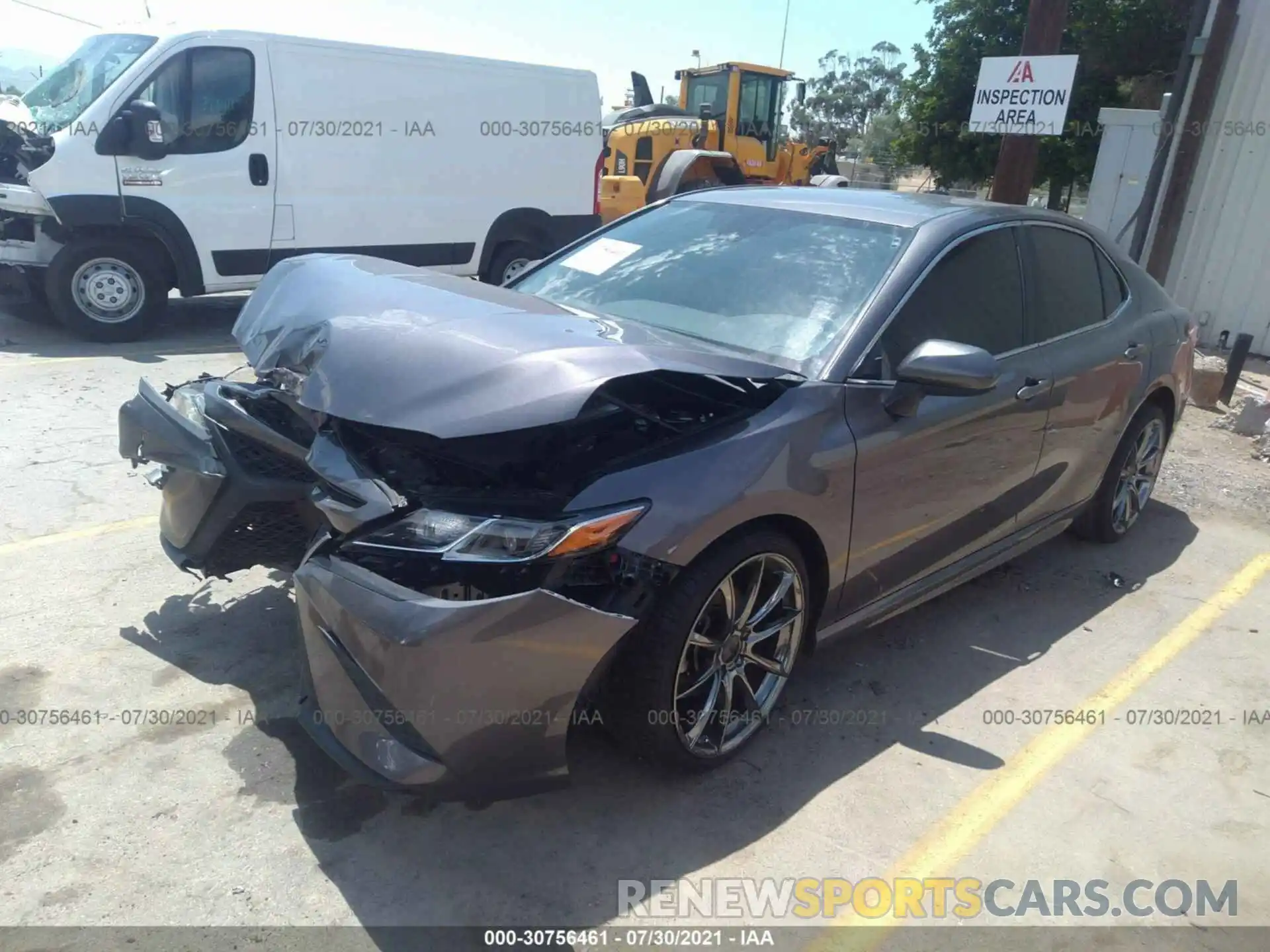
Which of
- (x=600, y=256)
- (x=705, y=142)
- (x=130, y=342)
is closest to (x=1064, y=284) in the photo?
(x=600, y=256)

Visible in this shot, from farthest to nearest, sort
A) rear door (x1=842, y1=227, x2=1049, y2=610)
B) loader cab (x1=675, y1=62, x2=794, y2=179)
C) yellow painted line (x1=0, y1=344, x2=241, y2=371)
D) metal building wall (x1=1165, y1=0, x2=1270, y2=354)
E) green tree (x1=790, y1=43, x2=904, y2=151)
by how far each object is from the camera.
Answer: green tree (x1=790, y1=43, x2=904, y2=151) < loader cab (x1=675, y1=62, x2=794, y2=179) < metal building wall (x1=1165, y1=0, x2=1270, y2=354) < yellow painted line (x1=0, y1=344, x2=241, y2=371) < rear door (x1=842, y1=227, x2=1049, y2=610)

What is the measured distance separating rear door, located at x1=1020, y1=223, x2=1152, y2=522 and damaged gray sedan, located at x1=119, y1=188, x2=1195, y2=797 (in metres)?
0.02

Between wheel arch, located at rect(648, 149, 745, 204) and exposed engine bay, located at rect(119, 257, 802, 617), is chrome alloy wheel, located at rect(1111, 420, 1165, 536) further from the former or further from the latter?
wheel arch, located at rect(648, 149, 745, 204)

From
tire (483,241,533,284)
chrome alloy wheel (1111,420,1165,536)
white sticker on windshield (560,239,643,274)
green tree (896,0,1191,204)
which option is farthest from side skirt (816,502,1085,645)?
green tree (896,0,1191,204)

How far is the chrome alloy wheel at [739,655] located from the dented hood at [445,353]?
63cm

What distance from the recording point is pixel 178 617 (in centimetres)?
358

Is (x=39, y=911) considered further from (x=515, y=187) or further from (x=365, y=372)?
(x=515, y=187)

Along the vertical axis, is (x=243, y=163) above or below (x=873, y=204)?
below

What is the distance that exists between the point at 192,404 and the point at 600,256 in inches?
67.3

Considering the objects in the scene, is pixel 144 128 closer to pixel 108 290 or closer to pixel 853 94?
pixel 108 290

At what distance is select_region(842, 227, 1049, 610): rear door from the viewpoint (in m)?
3.10

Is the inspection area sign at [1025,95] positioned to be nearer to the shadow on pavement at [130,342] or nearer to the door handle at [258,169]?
the door handle at [258,169]

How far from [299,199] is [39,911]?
7057mm

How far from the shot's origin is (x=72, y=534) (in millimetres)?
4176
